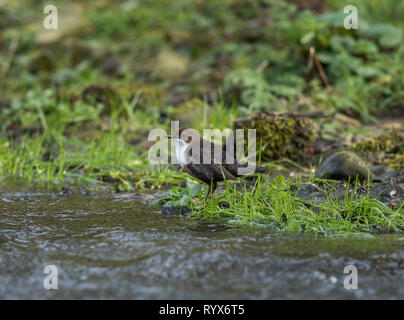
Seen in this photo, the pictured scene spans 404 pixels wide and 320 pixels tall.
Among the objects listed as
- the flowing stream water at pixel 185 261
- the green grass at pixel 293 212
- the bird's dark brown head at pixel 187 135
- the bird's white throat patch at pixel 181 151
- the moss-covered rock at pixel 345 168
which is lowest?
the flowing stream water at pixel 185 261

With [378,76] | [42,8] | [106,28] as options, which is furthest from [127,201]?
[42,8]

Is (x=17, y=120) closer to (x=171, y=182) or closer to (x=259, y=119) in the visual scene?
(x=171, y=182)

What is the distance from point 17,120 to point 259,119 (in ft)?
14.8

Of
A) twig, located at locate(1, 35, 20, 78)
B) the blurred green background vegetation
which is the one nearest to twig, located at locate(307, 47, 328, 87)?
the blurred green background vegetation

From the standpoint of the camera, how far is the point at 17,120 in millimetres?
8656

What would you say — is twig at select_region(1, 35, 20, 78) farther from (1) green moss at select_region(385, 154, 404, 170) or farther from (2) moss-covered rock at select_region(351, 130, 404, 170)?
(1) green moss at select_region(385, 154, 404, 170)

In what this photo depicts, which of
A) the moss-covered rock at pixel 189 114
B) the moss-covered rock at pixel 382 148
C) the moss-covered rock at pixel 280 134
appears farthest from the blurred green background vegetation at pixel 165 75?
the moss-covered rock at pixel 382 148

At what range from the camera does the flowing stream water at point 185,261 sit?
3.10 meters

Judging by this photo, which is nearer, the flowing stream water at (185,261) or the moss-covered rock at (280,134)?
the flowing stream water at (185,261)

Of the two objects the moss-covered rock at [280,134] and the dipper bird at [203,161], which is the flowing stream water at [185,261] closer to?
the dipper bird at [203,161]

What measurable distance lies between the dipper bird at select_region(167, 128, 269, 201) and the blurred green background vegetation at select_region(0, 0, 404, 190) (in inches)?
55.2

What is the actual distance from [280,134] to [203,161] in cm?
218

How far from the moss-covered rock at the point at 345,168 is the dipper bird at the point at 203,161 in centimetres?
110

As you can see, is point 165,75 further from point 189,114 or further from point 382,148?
point 382,148
